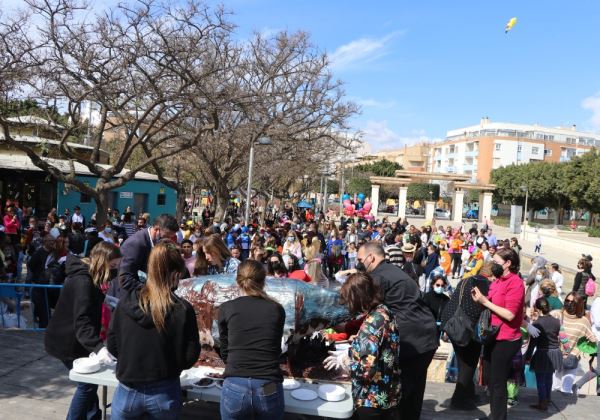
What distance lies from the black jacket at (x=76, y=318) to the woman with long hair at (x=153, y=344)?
2.58 feet

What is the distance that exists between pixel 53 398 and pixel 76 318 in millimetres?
1743

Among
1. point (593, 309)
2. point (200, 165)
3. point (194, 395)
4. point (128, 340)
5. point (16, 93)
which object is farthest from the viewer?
point (200, 165)

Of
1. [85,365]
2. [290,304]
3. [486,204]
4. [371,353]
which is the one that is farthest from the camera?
[486,204]

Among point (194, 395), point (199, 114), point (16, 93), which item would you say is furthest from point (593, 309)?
point (16, 93)

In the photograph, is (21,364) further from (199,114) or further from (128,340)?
(199,114)

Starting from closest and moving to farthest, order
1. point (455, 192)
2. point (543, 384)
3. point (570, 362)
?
point (543, 384), point (570, 362), point (455, 192)

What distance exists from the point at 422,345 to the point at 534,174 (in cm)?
6529

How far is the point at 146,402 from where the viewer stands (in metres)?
3.10

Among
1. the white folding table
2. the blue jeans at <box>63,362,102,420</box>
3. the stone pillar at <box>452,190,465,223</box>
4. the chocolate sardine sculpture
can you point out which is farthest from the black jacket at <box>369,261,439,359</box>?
the stone pillar at <box>452,190,465,223</box>

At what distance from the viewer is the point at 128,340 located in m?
3.11

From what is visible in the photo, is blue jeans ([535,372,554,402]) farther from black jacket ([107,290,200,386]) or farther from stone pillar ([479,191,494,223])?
stone pillar ([479,191,494,223])

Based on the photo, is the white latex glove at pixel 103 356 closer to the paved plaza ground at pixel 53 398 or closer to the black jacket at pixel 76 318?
the black jacket at pixel 76 318

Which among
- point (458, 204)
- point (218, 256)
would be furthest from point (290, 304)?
point (458, 204)

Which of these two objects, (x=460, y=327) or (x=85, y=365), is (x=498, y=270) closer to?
(x=460, y=327)
